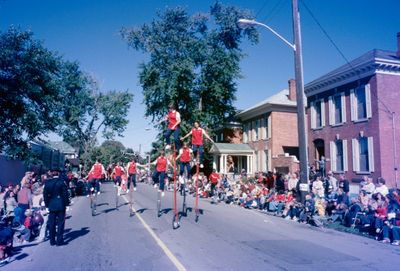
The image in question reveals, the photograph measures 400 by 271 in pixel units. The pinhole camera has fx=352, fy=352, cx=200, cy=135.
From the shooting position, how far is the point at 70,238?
1071 centimetres

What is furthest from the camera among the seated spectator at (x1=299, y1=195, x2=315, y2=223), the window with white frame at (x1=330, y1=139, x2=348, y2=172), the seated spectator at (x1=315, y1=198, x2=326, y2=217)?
the window with white frame at (x1=330, y1=139, x2=348, y2=172)

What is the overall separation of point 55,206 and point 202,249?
4.30m

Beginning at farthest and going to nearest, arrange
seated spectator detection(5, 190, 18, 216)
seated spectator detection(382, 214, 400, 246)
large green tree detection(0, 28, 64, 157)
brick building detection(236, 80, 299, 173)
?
brick building detection(236, 80, 299, 173)
large green tree detection(0, 28, 64, 157)
seated spectator detection(5, 190, 18, 216)
seated spectator detection(382, 214, 400, 246)

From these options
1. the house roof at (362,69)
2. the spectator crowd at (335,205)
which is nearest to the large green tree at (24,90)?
the spectator crowd at (335,205)

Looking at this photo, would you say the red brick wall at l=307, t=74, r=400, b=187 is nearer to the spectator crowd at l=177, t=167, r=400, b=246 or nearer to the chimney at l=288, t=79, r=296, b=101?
the spectator crowd at l=177, t=167, r=400, b=246

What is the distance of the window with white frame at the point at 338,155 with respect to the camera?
27.4m

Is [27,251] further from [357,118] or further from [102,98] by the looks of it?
[102,98]

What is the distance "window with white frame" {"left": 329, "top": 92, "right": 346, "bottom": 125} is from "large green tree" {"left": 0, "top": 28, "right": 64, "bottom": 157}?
22077 millimetres

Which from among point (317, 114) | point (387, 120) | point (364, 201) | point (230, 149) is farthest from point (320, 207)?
point (230, 149)

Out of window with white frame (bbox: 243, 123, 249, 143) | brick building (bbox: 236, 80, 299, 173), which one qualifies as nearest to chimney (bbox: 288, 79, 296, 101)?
brick building (bbox: 236, 80, 299, 173)

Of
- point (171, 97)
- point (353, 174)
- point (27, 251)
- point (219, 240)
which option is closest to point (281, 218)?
point (219, 240)

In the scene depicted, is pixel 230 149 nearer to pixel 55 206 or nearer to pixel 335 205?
pixel 335 205

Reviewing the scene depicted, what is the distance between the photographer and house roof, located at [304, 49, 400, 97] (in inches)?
960

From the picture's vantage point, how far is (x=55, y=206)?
9852 millimetres
